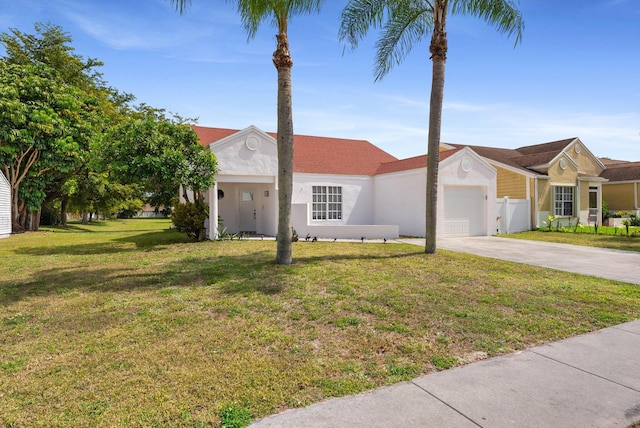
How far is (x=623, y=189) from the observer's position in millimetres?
31422

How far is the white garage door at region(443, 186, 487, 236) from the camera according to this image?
1953 cm

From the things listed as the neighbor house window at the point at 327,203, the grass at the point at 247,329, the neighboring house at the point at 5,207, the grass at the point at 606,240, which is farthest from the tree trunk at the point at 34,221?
the grass at the point at 606,240

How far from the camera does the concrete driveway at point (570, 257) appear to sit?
993 centimetres

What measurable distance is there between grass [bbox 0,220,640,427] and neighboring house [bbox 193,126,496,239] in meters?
8.02

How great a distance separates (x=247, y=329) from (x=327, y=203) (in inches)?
644

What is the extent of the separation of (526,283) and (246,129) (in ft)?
44.8

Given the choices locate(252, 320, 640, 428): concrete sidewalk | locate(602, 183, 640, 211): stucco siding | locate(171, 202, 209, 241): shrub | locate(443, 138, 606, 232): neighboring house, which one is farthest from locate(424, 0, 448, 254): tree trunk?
locate(602, 183, 640, 211): stucco siding

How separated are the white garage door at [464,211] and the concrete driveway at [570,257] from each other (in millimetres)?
3503

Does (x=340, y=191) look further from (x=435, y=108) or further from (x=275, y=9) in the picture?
(x=275, y=9)

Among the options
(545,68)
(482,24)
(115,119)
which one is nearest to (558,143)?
(545,68)

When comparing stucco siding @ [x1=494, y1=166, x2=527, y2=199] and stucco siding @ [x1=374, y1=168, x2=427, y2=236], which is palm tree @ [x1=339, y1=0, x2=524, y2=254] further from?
stucco siding @ [x1=494, y1=166, x2=527, y2=199]

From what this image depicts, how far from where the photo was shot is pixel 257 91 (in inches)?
518

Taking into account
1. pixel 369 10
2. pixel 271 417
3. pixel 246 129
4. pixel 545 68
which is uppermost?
pixel 369 10

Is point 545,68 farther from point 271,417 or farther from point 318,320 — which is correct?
point 271,417
